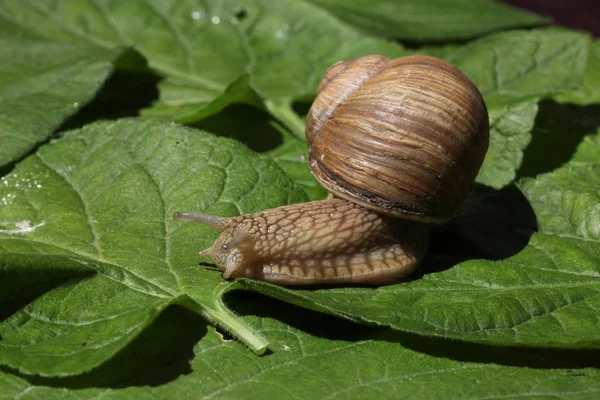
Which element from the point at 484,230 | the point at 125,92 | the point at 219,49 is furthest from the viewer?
the point at 219,49

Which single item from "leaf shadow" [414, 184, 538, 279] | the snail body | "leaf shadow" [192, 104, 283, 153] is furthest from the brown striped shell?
"leaf shadow" [192, 104, 283, 153]

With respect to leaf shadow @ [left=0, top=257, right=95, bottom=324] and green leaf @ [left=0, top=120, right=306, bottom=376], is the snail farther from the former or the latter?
leaf shadow @ [left=0, top=257, right=95, bottom=324]

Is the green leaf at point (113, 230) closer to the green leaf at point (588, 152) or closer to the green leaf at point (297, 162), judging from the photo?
the green leaf at point (297, 162)

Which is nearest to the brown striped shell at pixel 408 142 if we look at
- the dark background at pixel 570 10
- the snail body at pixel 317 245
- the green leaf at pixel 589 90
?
the snail body at pixel 317 245

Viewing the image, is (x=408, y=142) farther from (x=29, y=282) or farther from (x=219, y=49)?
(x=219, y=49)

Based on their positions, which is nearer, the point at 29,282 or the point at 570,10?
the point at 29,282

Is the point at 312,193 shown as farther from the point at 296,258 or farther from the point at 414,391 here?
the point at 414,391

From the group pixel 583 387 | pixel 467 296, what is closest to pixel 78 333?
pixel 467 296

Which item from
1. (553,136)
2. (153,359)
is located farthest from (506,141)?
(153,359)
